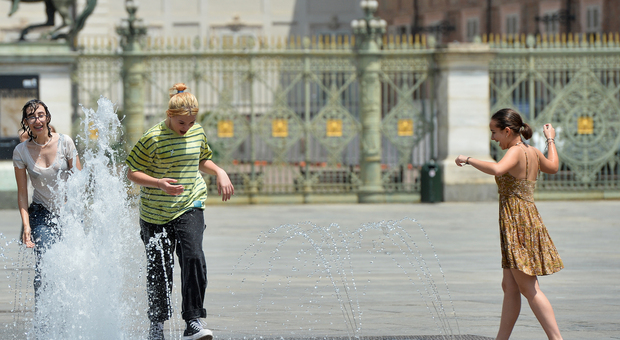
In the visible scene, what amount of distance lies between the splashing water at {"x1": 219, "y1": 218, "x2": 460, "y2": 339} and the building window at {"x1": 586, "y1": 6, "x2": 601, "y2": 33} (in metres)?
17.6

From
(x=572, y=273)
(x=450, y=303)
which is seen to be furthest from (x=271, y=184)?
(x=450, y=303)

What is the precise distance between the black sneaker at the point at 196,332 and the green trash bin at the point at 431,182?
488 inches

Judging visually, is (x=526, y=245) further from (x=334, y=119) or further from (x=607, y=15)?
(x=607, y=15)

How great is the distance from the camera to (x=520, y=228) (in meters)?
5.95

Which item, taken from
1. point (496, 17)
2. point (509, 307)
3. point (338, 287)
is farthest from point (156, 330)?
point (496, 17)

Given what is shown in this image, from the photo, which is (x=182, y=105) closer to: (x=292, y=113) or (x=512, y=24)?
(x=292, y=113)

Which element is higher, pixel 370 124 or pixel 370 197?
pixel 370 124

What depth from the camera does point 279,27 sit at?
3669 centimetres

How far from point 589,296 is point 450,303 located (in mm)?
1292

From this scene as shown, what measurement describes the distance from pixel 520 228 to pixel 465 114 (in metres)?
12.7

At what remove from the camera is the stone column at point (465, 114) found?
18.4m

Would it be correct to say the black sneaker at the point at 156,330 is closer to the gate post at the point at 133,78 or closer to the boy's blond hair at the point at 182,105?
the boy's blond hair at the point at 182,105

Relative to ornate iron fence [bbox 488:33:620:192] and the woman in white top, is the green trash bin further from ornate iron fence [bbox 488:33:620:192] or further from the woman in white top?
the woman in white top

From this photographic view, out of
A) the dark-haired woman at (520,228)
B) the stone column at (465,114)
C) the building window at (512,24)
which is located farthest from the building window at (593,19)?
the dark-haired woman at (520,228)
